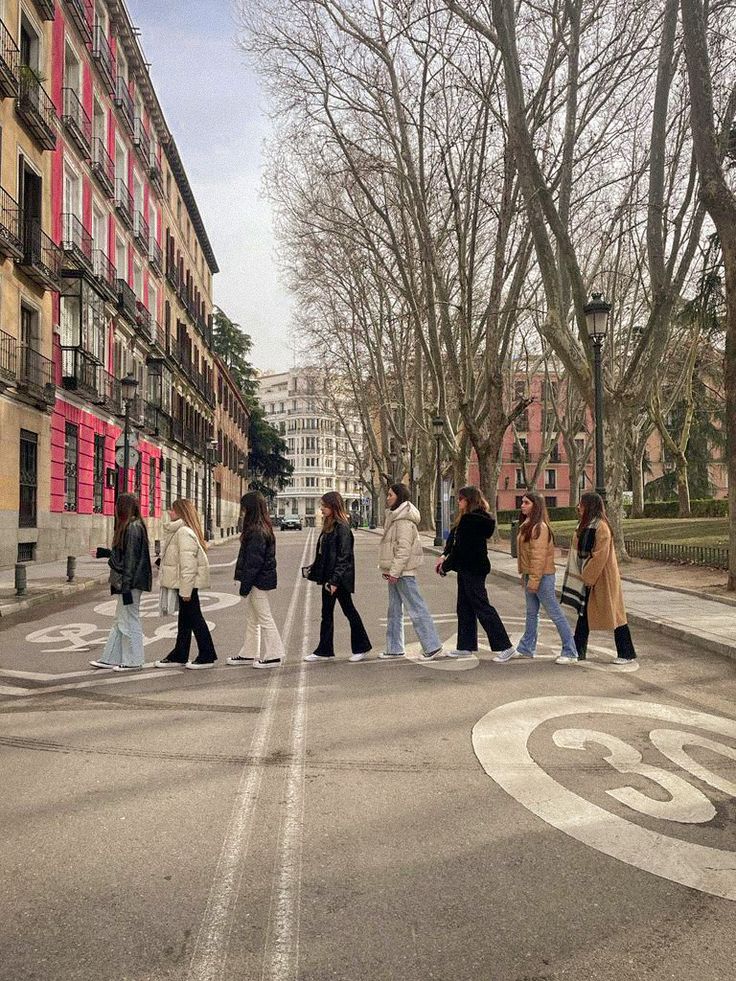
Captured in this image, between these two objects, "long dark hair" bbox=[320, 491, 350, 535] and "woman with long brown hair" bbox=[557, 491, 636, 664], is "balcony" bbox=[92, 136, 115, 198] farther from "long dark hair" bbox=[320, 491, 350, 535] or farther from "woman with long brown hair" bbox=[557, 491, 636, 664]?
"woman with long brown hair" bbox=[557, 491, 636, 664]

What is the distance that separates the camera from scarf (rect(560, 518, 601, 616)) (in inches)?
321

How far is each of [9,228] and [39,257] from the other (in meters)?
1.73

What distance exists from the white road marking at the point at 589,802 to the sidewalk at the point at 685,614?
2880 mm

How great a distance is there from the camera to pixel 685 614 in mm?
11297

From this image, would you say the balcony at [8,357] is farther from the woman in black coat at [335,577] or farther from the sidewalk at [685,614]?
the sidewalk at [685,614]

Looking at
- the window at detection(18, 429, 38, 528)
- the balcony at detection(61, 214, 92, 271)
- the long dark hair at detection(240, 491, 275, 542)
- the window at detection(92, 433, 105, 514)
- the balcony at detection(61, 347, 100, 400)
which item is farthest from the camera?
the window at detection(92, 433, 105, 514)

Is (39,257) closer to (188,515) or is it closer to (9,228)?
(9,228)

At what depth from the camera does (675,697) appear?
6793 millimetres

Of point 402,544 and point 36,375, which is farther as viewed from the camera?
point 36,375

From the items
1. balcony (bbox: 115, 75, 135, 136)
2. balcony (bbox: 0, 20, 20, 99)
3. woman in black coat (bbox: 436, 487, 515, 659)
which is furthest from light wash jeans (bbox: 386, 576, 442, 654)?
balcony (bbox: 115, 75, 135, 136)

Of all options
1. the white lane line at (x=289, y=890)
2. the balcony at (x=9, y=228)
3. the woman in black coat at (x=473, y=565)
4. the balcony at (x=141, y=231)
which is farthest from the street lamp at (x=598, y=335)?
the balcony at (x=141, y=231)

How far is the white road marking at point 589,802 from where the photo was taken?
11.5 ft

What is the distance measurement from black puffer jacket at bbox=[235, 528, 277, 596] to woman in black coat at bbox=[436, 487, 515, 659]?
63.6 inches

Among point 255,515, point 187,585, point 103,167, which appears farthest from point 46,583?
point 103,167
